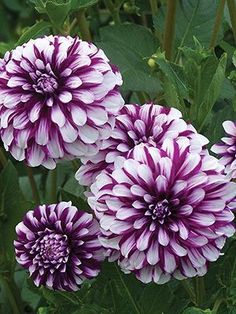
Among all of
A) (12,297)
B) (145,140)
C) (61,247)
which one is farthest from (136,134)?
(12,297)

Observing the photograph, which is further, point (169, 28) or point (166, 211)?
point (169, 28)

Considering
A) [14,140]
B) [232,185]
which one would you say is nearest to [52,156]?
[14,140]

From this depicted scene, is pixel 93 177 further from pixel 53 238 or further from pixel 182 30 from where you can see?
pixel 182 30

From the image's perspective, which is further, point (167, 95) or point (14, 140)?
point (167, 95)

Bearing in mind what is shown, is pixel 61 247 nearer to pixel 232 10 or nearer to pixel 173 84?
pixel 173 84

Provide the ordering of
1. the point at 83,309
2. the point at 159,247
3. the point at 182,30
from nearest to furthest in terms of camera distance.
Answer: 1. the point at 159,247
2. the point at 83,309
3. the point at 182,30

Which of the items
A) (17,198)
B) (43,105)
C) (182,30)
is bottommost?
(17,198)

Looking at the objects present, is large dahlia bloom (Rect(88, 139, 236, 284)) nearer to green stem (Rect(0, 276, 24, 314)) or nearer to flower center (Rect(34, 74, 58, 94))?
flower center (Rect(34, 74, 58, 94))

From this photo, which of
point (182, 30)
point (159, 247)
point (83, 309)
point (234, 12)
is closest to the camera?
point (159, 247)
